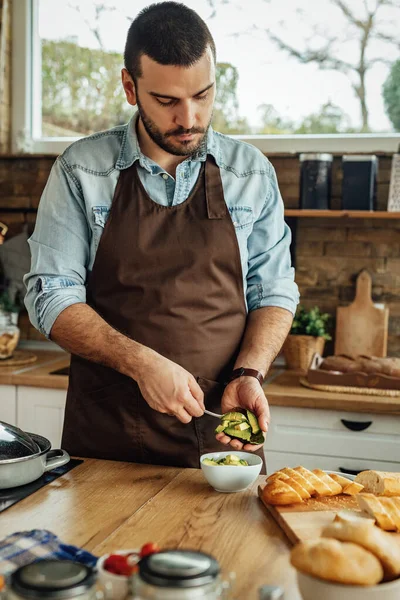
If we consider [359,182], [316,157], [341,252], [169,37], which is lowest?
[341,252]

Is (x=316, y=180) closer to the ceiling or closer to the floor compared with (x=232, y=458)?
closer to the ceiling

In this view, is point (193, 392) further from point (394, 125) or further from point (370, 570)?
point (394, 125)

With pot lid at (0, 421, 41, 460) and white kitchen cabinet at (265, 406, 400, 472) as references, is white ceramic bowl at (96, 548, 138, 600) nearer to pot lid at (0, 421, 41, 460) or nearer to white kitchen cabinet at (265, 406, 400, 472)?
pot lid at (0, 421, 41, 460)

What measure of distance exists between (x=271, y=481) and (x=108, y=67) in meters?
2.77

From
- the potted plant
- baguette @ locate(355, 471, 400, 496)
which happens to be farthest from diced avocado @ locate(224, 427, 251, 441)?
the potted plant

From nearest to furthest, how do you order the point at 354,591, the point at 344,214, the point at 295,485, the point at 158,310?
the point at 354,591, the point at 295,485, the point at 158,310, the point at 344,214

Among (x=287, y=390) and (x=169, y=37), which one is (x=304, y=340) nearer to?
(x=287, y=390)

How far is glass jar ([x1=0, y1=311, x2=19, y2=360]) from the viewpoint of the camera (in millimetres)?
3246

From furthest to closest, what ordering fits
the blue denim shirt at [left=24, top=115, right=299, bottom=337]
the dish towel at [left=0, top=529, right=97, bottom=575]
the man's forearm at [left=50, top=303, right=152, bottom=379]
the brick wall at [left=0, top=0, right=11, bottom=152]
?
1. the brick wall at [left=0, top=0, right=11, bottom=152]
2. the blue denim shirt at [left=24, top=115, right=299, bottom=337]
3. the man's forearm at [left=50, top=303, right=152, bottom=379]
4. the dish towel at [left=0, top=529, right=97, bottom=575]

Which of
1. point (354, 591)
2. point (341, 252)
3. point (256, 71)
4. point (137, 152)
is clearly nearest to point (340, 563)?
point (354, 591)

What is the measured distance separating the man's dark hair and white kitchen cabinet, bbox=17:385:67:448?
4.97 ft

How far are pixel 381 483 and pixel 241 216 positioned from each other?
2.84ft

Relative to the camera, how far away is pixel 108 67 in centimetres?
369

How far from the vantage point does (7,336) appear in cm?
326
